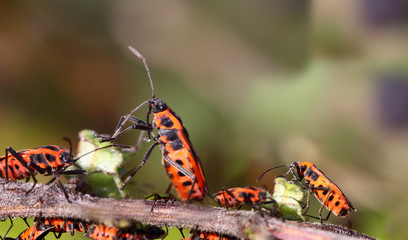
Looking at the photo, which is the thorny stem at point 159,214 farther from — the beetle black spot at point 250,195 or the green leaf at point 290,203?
the beetle black spot at point 250,195

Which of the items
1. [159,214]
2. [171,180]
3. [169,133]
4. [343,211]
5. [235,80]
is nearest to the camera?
[159,214]

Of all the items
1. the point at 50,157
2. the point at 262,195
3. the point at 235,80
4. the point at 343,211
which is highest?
the point at 235,80

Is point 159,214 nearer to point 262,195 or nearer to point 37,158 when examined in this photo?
point 262,195

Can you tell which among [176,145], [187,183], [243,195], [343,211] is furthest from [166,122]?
[343,211]

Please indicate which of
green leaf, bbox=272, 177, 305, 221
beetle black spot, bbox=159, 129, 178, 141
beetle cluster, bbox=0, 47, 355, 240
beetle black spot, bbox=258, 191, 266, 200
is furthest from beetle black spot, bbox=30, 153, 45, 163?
green leaf, bbox=272, 177, 305, 221

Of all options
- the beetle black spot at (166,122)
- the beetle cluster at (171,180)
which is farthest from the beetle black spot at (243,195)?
the beetle black spot at (166,122)

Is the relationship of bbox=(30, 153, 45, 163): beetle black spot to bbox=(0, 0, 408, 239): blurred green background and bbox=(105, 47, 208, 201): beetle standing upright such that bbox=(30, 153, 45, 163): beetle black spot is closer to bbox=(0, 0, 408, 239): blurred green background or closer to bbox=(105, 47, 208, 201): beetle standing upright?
bbox=(105, 47, 208, 201): beetle standing upright

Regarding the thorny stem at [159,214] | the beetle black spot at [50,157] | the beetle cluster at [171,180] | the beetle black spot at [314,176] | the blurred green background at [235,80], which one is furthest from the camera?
the blurred green background at [235,80]
